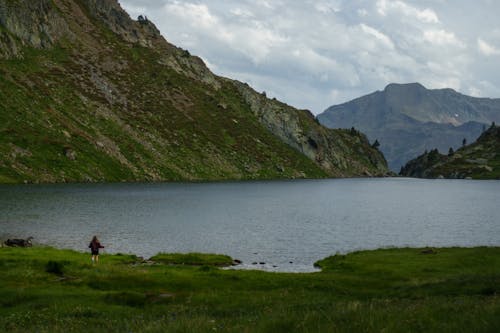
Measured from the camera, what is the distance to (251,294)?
3641 cm

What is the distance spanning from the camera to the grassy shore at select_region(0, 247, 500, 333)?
529 inches

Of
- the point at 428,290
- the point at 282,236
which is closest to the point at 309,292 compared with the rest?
the point at 428,290

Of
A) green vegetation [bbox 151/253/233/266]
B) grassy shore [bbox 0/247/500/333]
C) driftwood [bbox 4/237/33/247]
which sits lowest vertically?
green vegetation [bbox 151/253/233/266]

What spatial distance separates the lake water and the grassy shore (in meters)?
12.1

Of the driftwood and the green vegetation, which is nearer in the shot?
the green vegetation

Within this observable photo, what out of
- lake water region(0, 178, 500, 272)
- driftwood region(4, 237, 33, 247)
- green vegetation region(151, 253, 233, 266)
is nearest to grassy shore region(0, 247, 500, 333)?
green vegetation region(151, 253, 233, 266)

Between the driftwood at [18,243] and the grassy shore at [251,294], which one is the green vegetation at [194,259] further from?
the driftwood at [18,243]

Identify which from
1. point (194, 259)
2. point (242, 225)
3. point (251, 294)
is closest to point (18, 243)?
point (194, 259)

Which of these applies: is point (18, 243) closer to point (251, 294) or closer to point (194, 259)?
point (194, 259)

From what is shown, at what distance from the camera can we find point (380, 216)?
389ft

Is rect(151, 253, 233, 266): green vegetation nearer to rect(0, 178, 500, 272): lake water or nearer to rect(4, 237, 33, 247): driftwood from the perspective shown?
rect(0, 178, 500, 272): lake water

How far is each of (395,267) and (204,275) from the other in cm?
2159

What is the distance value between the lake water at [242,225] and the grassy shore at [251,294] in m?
12.1

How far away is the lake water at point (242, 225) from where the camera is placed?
7362 centimetres
